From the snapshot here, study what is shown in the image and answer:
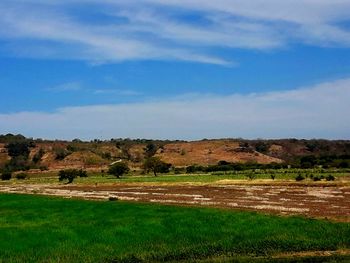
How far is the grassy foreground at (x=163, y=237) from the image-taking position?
2450cm

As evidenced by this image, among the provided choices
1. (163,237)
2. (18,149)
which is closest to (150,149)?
(18,149)

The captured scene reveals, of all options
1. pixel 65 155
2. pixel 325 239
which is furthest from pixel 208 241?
pixel 65 155

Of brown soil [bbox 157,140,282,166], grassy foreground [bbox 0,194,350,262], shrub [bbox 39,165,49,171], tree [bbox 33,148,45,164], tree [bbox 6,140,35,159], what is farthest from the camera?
tree [bbox 6,140,35,159]

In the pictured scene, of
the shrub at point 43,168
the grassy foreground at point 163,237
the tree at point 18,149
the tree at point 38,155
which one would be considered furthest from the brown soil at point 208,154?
the grassy foreground at point 163,237

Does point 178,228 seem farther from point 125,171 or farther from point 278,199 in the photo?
point 125,171

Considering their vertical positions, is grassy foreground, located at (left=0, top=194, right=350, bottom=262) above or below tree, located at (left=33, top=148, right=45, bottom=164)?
below

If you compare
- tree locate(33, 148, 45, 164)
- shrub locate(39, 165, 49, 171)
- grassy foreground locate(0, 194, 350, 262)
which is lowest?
grassy foreground locate(0, 194, 350, 262)

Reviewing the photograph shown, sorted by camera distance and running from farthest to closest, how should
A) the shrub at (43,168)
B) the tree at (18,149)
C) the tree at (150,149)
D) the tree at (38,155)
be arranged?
the tree at (150,149)
the tree at (18,149)
the tree at (38,155)
the shrub at (43,168)

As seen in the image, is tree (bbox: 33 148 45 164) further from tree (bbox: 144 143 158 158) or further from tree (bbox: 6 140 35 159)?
tree (bbox: 144 143 158 158)

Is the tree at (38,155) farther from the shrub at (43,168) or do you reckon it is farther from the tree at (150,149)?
the tree at (150,149)

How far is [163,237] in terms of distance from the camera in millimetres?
27812

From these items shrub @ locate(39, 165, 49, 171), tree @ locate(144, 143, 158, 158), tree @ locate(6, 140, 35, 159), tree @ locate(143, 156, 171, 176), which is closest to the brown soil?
tree @ locate(144, 143, 158, 158)

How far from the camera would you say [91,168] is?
509 ft

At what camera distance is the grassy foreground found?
24.5 metres
